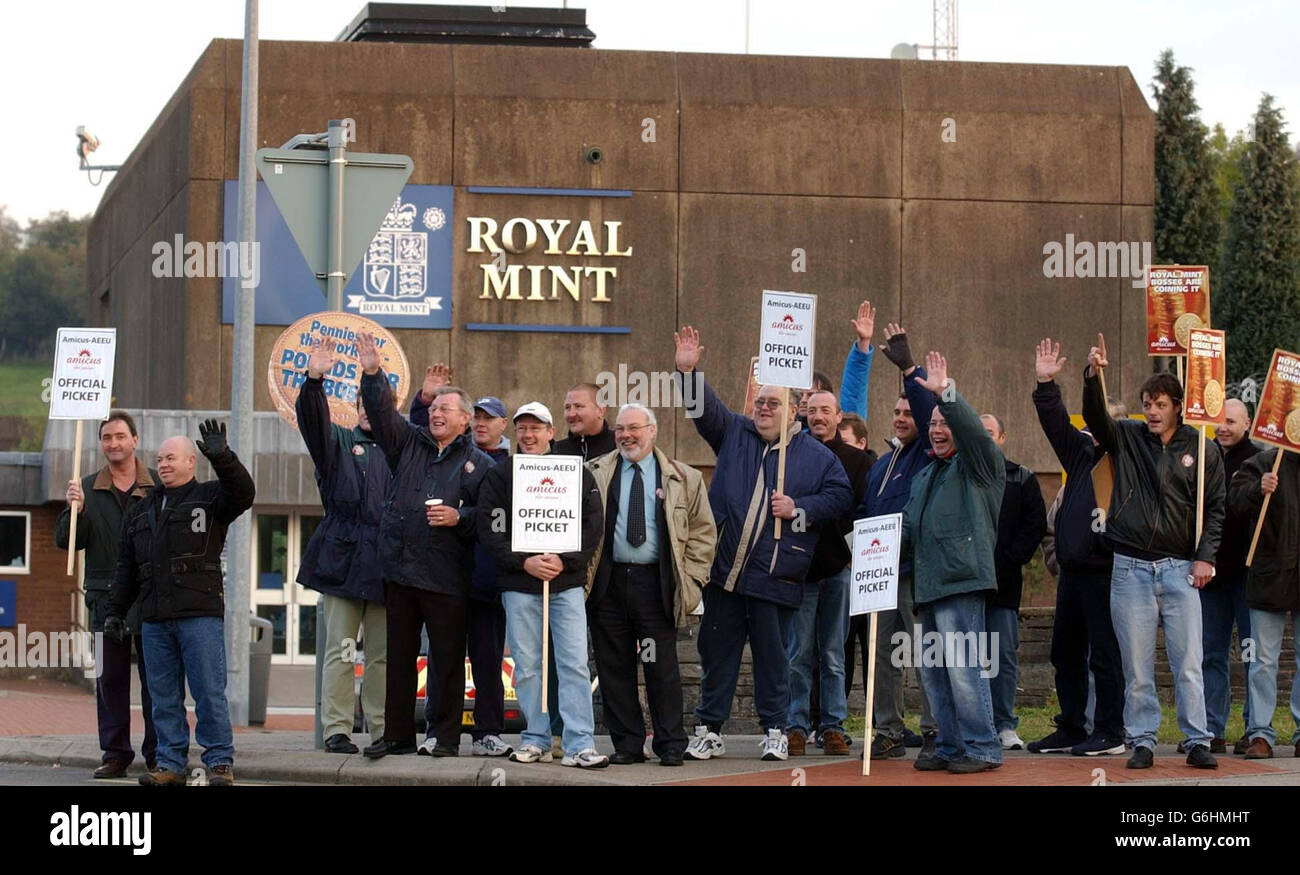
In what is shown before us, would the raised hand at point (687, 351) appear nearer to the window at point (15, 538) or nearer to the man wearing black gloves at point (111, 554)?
the man wearing black gloves at point (111, 554)

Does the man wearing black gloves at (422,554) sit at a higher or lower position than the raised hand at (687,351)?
lower

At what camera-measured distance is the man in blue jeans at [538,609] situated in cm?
1116

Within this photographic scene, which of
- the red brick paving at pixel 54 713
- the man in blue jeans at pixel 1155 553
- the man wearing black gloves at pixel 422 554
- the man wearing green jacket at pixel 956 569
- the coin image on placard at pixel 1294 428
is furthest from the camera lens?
the red brick paving at pixel 54 713

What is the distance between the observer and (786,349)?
39.2 feet

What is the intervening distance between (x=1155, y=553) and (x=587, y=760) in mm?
3544

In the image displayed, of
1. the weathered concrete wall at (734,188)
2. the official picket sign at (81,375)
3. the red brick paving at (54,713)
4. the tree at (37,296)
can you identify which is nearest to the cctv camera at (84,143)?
the weathered concrete wall at (734,188)

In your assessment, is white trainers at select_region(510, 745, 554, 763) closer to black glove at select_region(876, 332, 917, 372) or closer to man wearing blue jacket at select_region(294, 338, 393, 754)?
man wearing blue jacket at select_region(294, 338, 393, 754)

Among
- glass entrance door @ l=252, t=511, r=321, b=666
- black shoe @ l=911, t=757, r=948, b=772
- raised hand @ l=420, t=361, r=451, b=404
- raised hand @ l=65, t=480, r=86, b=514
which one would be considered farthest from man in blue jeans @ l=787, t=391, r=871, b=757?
glass entrance door @ l=252, t=511, r=321, b=666

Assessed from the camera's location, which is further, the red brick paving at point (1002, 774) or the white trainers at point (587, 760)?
the white trainers at point (587, 760)

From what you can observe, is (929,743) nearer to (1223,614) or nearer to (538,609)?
(1223,614)

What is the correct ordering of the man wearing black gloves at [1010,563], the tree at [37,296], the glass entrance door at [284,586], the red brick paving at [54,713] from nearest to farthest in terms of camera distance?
the man wearing black gloves at [1010,563] → the red brick paving at [54,713] → the glass entrance door at [284,586] → the tree at [37,296]

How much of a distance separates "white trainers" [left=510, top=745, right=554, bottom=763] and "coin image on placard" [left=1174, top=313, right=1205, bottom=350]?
481 centimetres

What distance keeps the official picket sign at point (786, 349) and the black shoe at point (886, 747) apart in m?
2.28

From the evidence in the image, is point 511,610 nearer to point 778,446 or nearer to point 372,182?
point 778,446
